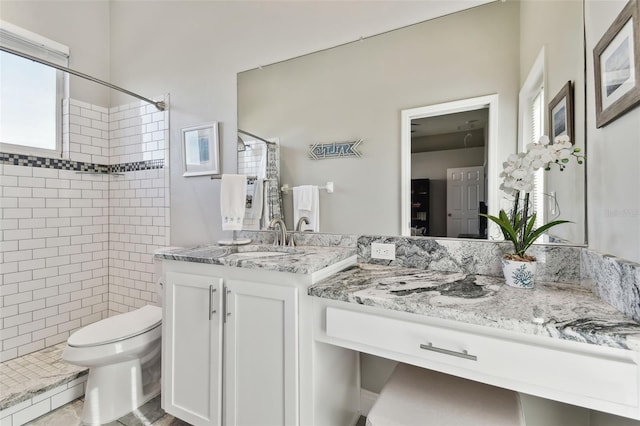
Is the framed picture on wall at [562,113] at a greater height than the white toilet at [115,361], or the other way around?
the framed picture on wall at [562,113]

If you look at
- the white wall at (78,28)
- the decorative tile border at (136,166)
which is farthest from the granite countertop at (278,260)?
the white wall at (78,28)

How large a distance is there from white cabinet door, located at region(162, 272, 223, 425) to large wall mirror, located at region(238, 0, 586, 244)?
69 cm

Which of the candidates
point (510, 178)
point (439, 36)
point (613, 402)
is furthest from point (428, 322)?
point (439, 36)

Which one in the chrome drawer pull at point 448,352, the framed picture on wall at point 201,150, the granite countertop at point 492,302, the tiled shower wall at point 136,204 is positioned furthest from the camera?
the tiled shower wall at point 136,204

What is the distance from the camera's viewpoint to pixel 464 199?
1389mm

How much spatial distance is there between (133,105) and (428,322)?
2896mm

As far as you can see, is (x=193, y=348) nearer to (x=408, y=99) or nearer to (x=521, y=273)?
(x=521, y=273)

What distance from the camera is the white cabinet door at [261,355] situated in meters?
1.17

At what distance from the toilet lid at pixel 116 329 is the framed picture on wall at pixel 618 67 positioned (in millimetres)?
2329

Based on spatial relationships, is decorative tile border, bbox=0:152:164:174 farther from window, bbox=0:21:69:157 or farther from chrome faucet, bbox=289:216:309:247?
chrome faucet, bbox=289:216:309:247

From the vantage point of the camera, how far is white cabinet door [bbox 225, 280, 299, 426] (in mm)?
1166

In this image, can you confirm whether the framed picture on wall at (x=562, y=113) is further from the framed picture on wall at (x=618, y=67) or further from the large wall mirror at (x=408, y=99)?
the framed picture on wall at (x=618, y=67)

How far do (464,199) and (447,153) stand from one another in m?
0.24

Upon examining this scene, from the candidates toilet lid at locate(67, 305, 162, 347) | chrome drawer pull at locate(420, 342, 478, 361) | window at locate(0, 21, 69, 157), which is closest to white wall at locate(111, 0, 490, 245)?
window at locate(0, 21, 69, 157)
